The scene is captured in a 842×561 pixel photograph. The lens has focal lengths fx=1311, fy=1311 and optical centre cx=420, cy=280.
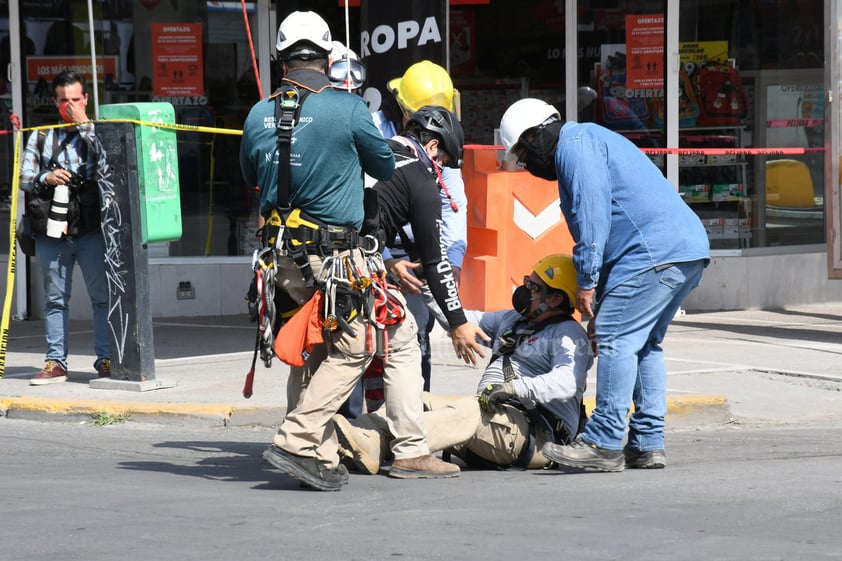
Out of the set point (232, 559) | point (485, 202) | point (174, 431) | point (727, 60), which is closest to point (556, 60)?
point (727, 60)

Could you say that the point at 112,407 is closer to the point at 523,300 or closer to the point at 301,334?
the point at 301,334

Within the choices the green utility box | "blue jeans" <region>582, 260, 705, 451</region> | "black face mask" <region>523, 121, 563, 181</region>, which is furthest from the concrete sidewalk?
"black face mask" <region>523, 121, 563, 181</region>

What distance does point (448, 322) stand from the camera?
604cm

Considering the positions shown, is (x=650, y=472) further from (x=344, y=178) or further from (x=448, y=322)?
(x=344, y=178)

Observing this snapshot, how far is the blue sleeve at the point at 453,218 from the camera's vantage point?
21.9 ft

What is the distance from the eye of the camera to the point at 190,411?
7.67 metres

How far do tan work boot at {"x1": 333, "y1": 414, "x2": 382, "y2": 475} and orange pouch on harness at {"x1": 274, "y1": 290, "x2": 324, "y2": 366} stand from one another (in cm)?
50

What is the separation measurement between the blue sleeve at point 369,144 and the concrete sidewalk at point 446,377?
2.43m

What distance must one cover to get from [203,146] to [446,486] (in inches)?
272

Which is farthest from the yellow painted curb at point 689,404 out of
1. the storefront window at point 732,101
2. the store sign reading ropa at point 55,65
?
the store sign reading ropa at point 55,65

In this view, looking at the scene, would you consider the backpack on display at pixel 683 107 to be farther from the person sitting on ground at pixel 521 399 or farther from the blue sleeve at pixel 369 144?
the blue sleeve at pixel 369 144

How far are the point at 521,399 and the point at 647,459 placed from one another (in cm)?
68

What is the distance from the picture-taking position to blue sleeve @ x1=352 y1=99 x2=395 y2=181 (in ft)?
18.1

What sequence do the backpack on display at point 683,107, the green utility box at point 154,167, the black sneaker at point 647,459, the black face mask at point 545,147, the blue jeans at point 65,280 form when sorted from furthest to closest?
the backpack on display at point 683,107 → the blue jeans at point 65,280 → the green utility box at point 154,167 → the black sneaker at point 647,459 → the black face mask at point 545,147
